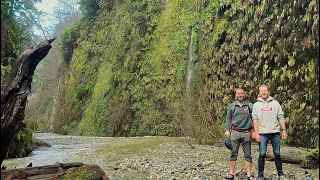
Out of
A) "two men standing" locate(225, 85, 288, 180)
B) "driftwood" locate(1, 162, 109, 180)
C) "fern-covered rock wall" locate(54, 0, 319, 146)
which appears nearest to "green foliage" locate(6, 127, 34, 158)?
"driftwood" locate(1, 162, 109, 180)

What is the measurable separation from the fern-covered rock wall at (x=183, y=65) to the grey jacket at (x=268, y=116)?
2472mm

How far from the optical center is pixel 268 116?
4656 millimetres

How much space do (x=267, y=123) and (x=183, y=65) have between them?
11.0 meters

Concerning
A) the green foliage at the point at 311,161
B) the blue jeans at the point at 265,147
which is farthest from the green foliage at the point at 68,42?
the blue jeans at the point at 265,147

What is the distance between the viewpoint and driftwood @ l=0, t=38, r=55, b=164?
8.60ft

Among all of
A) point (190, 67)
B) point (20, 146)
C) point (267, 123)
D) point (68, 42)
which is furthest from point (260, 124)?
point (68, 42)

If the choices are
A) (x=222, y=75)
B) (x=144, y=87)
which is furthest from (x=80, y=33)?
(x=222, y=75)

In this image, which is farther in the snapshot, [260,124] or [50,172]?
[260,124]

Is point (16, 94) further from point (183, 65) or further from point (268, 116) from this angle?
point (183, 65)

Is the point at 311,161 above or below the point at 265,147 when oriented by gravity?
below

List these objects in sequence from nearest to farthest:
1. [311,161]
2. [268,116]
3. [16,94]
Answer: [16,94]
[268,116]
[311,161]

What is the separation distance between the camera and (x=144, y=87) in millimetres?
17078

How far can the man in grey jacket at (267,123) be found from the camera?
15.3ft

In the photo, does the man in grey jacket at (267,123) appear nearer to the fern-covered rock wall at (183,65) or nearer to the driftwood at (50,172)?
the driftwood at (50,172)
